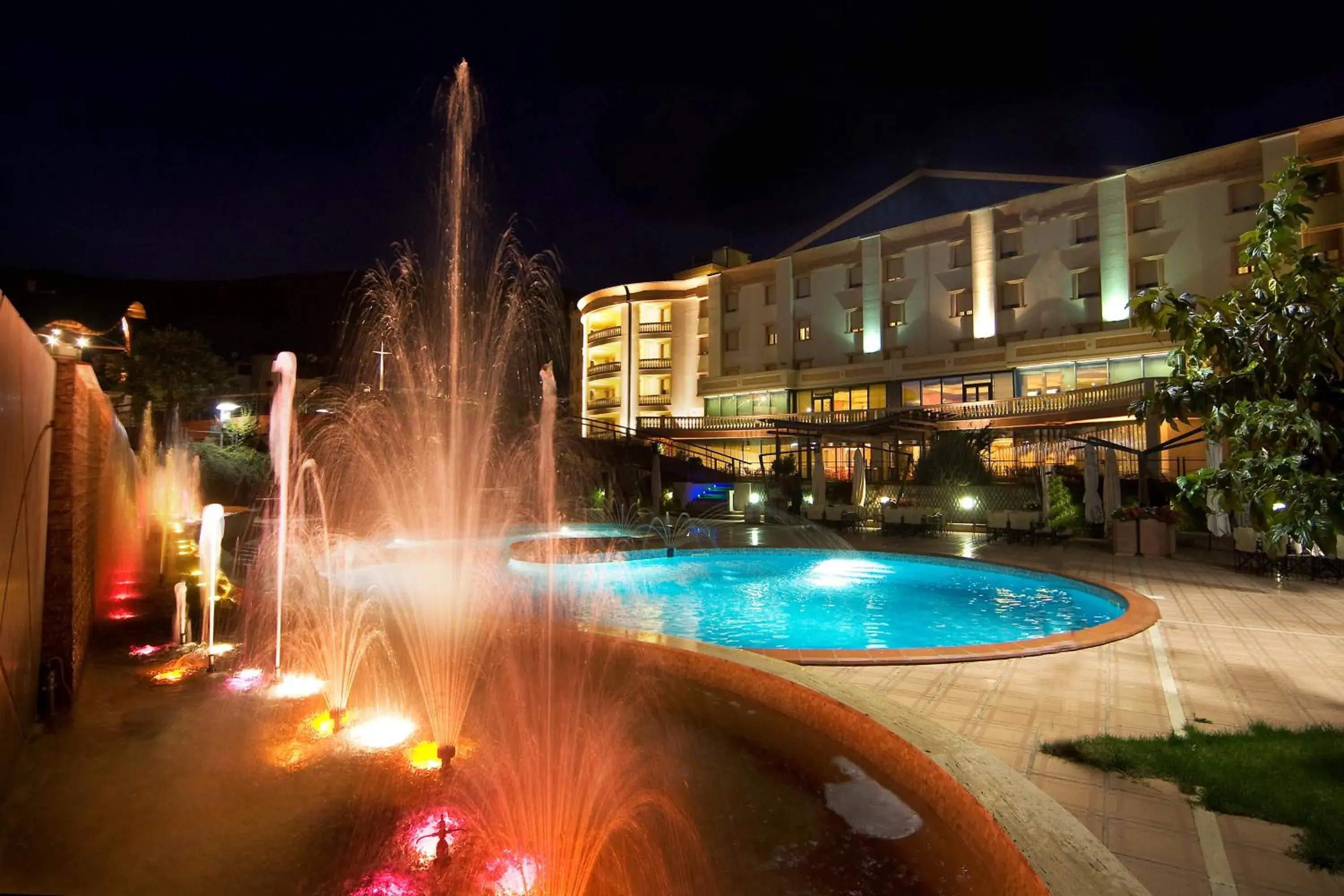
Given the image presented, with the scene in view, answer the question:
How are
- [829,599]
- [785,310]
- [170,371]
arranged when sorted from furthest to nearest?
[785,310], [170,371], [829,599]

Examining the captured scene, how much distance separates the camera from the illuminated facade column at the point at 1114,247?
101 feet

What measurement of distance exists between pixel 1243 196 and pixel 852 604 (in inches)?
1149

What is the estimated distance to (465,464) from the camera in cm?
1689

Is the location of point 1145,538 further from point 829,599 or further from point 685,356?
point 685,356

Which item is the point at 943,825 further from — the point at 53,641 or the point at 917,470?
the point at 917,470

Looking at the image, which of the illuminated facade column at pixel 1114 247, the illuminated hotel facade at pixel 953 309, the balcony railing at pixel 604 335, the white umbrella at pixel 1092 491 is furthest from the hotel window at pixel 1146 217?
the balcony railing at pixel 604 335

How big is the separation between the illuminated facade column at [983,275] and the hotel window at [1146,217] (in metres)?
6.05

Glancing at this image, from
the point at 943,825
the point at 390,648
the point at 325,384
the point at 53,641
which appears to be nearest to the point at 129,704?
the point at 53,641

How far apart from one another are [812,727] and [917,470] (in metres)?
21.4

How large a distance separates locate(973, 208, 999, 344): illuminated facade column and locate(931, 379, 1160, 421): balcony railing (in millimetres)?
4771

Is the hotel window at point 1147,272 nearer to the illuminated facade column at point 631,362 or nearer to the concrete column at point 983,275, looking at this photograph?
the concrete column at point 983,275

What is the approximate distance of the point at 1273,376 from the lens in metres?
3.01

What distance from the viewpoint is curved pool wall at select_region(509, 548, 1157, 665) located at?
7863 mm

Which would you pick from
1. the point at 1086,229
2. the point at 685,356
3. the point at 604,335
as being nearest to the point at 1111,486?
the point at 1086,229
